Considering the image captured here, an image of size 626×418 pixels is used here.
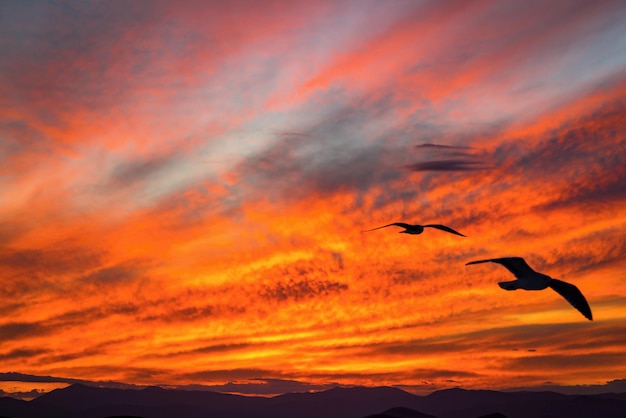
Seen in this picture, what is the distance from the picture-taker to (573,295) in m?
57.0

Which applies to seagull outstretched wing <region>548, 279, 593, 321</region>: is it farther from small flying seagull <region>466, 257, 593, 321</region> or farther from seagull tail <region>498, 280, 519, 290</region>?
seagull tail <region>498, 280, 519, 290</region>

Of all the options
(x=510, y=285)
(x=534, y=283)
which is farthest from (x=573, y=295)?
(x=510, y=285)

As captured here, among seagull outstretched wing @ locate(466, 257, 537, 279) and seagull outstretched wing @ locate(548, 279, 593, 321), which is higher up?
seagull outstretched wing @ locate(466, 257, 537, 279)

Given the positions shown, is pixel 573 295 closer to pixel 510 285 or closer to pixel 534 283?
pixel 534 283

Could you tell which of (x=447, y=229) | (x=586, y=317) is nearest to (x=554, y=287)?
A: (x=586, y=317)

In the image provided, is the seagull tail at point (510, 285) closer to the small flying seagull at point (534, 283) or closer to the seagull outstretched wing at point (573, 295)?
the small flying seagull at point (534, 283)

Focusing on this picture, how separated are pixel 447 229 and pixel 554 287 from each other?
11720 mm

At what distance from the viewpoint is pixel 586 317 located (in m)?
55.4

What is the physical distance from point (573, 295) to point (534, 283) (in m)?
3.14

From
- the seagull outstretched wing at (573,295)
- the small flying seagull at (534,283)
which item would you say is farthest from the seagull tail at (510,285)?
the seagull outstretched wing at (573,295)

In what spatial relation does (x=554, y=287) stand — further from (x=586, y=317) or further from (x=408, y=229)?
(x=408, y=229)

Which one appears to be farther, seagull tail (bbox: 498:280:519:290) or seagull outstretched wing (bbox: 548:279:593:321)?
seagull tail (bbox: 498:280:519:290)

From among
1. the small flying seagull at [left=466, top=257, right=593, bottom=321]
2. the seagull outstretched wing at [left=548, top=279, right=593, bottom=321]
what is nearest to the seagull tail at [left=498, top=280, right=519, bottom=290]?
the small flying seagull at [left=466, top=257, right=593, bottom=321]

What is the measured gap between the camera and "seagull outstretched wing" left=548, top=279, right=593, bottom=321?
56.1 meters
